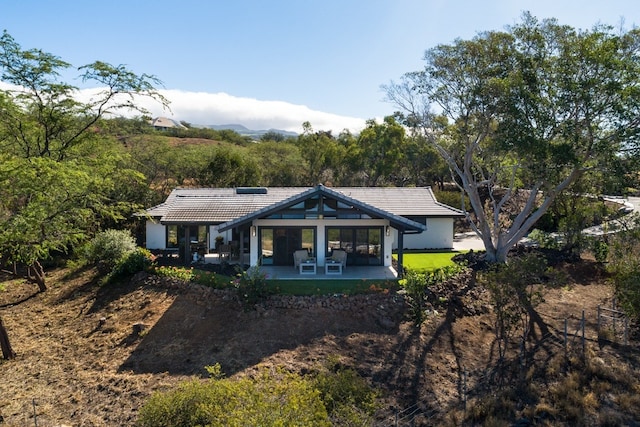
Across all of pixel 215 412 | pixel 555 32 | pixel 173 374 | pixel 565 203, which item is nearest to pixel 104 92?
pixel 173 374

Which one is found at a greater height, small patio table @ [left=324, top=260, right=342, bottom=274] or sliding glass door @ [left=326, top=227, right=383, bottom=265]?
sliding glass door @ [left=326, top=227, right=383, bottom=265]

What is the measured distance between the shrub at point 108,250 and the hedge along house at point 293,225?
2.08 metres

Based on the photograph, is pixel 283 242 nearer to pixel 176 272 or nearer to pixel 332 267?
pixel 332 267

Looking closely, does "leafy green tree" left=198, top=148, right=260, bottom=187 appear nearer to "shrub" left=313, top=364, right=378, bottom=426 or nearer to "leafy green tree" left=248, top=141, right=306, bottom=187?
"leafy green tree" left=248, top=141, right=306, bottom=187

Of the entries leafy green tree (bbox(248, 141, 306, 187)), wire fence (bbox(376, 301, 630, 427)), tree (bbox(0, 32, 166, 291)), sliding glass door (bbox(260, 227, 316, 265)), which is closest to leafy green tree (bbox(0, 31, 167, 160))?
tree (bbox(0, 32, 166, 291))

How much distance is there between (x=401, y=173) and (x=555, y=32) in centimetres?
3052

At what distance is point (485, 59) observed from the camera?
1822 cm

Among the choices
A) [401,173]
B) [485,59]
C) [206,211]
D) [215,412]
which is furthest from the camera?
[401,173]

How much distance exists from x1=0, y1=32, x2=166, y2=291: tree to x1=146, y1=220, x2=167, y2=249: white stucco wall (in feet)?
18.1

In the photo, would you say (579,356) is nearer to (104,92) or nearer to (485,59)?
(485,59)

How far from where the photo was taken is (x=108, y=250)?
65.0 feet

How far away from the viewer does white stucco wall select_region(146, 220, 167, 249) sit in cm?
2331

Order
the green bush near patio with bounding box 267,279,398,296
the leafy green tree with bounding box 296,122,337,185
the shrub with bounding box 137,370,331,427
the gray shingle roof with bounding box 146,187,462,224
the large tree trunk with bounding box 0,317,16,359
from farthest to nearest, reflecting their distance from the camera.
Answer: the leafy green tree with bounding box 296,122,337,185, the gray shingle roof with bounding box 146,187,462,224, the green bush near patio with bounding box 267,279,398,296, the large tree trunk with bounding box 0,317,16,359, the shrub with bounding box 137,370,331,427

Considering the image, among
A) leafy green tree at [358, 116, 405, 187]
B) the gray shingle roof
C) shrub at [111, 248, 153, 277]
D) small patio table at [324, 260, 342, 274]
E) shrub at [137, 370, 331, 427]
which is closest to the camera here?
shrub at [137, 370, 331, 427]
